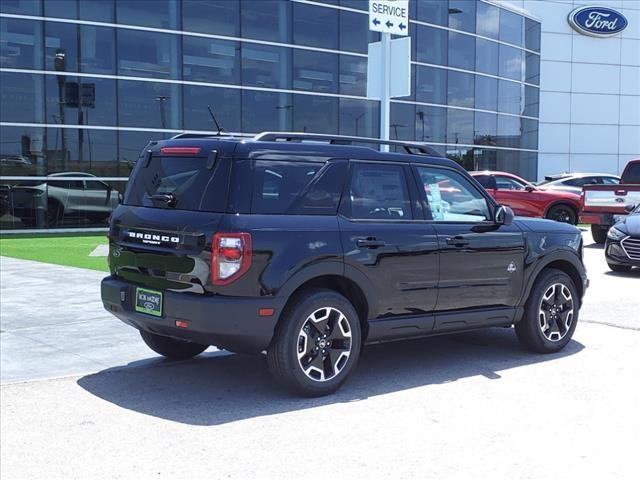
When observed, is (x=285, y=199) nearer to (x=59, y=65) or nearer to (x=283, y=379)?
(x=283, y=379)

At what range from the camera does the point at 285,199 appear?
5.33m

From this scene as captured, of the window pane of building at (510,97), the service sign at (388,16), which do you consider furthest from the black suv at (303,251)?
the window pane of building at (510,97)

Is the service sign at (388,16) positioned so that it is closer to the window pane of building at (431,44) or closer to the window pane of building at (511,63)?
the window pane of building at (431,44)

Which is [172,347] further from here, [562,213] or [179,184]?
[562,213]

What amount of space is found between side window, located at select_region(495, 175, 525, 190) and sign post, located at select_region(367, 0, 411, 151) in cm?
893

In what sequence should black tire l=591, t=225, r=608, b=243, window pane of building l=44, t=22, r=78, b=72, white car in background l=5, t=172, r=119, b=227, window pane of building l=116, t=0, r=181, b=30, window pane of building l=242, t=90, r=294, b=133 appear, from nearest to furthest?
black tire l=591, t=225, r=608, b=243, white car in background l=5, t=172, r=119, b=227, window pane of building l=44, t=22, r=78, b=72, window pane of building l=116, t=0, r=181, b=30, window pane of building l=242, t=90, r=294, b=133

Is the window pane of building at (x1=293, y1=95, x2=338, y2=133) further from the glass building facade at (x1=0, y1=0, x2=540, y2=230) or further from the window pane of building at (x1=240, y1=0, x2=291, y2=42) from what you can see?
the window pane of building at (x1=240, y1=0, x2=291, y2=42)

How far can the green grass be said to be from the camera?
13887 mm

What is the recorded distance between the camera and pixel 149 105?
20.3m

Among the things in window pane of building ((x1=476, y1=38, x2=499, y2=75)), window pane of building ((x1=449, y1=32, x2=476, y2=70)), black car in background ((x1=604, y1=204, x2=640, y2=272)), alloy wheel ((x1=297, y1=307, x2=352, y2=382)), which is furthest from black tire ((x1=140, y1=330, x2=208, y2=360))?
window pane of building ((x1=476, y1=38, x2=499, y2=75))

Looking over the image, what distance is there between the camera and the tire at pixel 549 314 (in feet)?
22.4

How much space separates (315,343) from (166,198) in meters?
1.56

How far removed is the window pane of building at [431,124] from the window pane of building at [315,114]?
3522mm

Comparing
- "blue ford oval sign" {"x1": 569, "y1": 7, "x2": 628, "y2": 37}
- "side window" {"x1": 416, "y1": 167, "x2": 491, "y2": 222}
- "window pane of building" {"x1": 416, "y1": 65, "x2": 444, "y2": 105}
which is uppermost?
"blue ford oval sign" {"x1": 569, "y1": 7, "x2": 628, "y2": 37}
